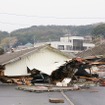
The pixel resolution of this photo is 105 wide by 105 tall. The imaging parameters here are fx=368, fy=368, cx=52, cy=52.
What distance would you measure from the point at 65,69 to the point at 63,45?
71.4 meters

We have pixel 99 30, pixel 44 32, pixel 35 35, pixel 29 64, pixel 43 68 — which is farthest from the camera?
pixel 44 32

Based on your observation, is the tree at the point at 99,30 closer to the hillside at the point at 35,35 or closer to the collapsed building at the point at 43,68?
the hillside at the point at 35,35

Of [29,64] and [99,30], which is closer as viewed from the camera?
[29,64]

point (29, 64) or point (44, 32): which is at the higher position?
point (29, 64)

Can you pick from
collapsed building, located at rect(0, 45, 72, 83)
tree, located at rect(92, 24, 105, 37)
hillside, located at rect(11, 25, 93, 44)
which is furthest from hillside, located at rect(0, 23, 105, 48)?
collapsed building, located at rect(0, 45, 72, 83)

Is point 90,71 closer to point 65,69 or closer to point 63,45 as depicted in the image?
point 65,69

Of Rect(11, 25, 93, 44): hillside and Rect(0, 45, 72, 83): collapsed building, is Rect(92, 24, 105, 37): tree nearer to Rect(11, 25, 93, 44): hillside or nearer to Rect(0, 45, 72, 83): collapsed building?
Rect(11, 25, 93, 44): hillside

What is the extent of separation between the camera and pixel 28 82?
27672 mm

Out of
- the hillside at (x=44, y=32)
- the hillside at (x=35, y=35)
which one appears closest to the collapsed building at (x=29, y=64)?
the hillside at (x=35, y=35)

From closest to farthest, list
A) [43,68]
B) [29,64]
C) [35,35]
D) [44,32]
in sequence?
[43,68]
[29,64]
[35,35]
[44,32]

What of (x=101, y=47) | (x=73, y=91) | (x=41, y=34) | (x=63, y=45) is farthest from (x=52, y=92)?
(x=41, y=34)

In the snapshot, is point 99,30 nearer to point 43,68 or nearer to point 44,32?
point 44,32

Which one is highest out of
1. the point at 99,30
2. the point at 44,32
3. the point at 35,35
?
the point at 99,30

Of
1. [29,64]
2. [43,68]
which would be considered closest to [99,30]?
[29,64]
